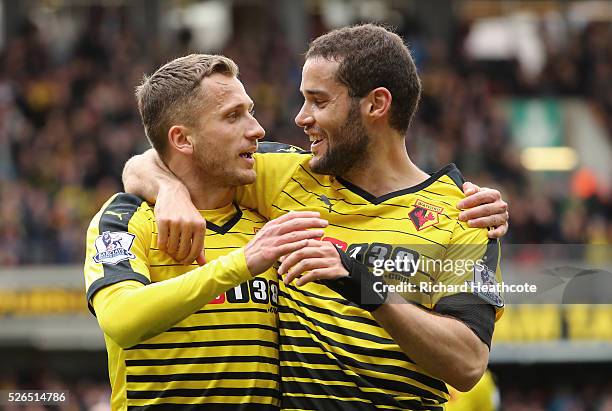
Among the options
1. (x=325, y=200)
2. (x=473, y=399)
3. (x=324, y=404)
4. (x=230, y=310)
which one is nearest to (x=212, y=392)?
(x=230, y=310)

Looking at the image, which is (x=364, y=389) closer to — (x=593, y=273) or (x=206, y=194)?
(x=206, y=194)

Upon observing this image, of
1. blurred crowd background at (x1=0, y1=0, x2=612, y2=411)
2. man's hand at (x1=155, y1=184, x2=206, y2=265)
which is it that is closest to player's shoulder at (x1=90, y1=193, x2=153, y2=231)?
man's hand at (x1=155, y1=184, x2=206, y2=265)

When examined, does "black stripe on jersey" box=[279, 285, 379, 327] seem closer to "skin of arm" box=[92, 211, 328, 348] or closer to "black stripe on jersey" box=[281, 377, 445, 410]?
"black stripe on jersey" box=[281, 377, 445, 410]

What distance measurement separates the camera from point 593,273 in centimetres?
527

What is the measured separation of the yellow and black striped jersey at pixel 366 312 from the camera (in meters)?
4.44

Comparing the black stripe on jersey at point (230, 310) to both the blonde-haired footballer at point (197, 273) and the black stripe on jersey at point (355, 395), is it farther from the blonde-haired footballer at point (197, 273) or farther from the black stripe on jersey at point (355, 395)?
the black stripe on jersey at point (355, 395)

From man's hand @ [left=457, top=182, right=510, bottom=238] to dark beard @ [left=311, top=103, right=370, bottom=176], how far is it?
0.49m

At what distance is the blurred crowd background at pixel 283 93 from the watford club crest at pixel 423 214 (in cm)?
888

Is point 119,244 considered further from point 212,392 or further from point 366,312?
point 366,312

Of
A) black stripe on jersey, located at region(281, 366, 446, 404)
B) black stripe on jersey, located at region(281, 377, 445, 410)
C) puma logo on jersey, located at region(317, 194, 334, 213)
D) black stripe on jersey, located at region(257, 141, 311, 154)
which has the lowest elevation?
black stripe on jersey, located at region(281, 377, 445, 410)

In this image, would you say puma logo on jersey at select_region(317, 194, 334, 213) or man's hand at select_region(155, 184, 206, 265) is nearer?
man's hand at select_region(155, 184, 206, 265)

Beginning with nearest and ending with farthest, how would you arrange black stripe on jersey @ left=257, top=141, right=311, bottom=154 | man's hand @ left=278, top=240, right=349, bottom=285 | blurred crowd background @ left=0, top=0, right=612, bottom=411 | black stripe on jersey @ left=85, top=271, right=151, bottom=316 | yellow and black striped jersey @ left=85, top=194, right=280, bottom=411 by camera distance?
man's hand @ left=278, top=240, right=349, bottom=285, black stripe on jersey @ left=85, top=271, right=151, bottom=316, yellow and black striped jersey @ left=85, top=194, right=280, bottom=411, black stripe on jersey @ left=257, top=141, right=311, bottom=154, blurred crowd background @ left=0, top=0, right=612, bottom=411

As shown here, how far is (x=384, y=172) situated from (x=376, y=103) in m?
0.29

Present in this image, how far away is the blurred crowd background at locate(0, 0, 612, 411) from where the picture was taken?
15.5 meters
